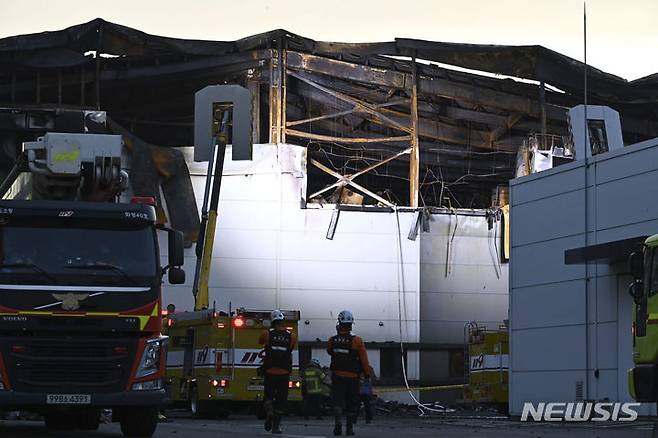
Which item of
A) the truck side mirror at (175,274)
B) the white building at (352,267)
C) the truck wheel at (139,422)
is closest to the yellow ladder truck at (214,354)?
the white building at (352,267)

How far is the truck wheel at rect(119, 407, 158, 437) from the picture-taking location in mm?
17562

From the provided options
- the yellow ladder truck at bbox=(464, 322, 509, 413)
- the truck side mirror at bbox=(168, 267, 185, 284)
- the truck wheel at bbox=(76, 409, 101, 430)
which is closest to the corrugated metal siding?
the yellow ladder truck at bbox=(464, 322, 509, 413)

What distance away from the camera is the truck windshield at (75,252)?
1661 cm

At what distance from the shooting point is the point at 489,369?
3478 centimetres

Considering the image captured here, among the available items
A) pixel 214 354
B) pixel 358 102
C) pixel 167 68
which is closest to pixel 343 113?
pixel 358 102

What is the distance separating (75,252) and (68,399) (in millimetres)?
1853

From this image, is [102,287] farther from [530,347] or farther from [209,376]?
[530,347]

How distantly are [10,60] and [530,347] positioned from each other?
20027mm

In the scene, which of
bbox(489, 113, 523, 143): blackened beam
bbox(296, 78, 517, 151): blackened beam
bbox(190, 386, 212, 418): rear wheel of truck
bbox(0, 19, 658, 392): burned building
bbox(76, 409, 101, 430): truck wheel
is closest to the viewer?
bbox(76, 409, 101, 430): truck wheel

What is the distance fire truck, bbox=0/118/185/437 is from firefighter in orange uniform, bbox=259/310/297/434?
8.68 feet

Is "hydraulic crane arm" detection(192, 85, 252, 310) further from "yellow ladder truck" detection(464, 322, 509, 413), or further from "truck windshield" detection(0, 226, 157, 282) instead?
"truck windshield" detection(0, 226, 157, 282)

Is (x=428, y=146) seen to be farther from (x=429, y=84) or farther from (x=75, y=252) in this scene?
(x=75, y=252)

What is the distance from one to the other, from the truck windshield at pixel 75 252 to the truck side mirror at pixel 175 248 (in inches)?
18.1

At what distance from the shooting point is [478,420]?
1168 inches
